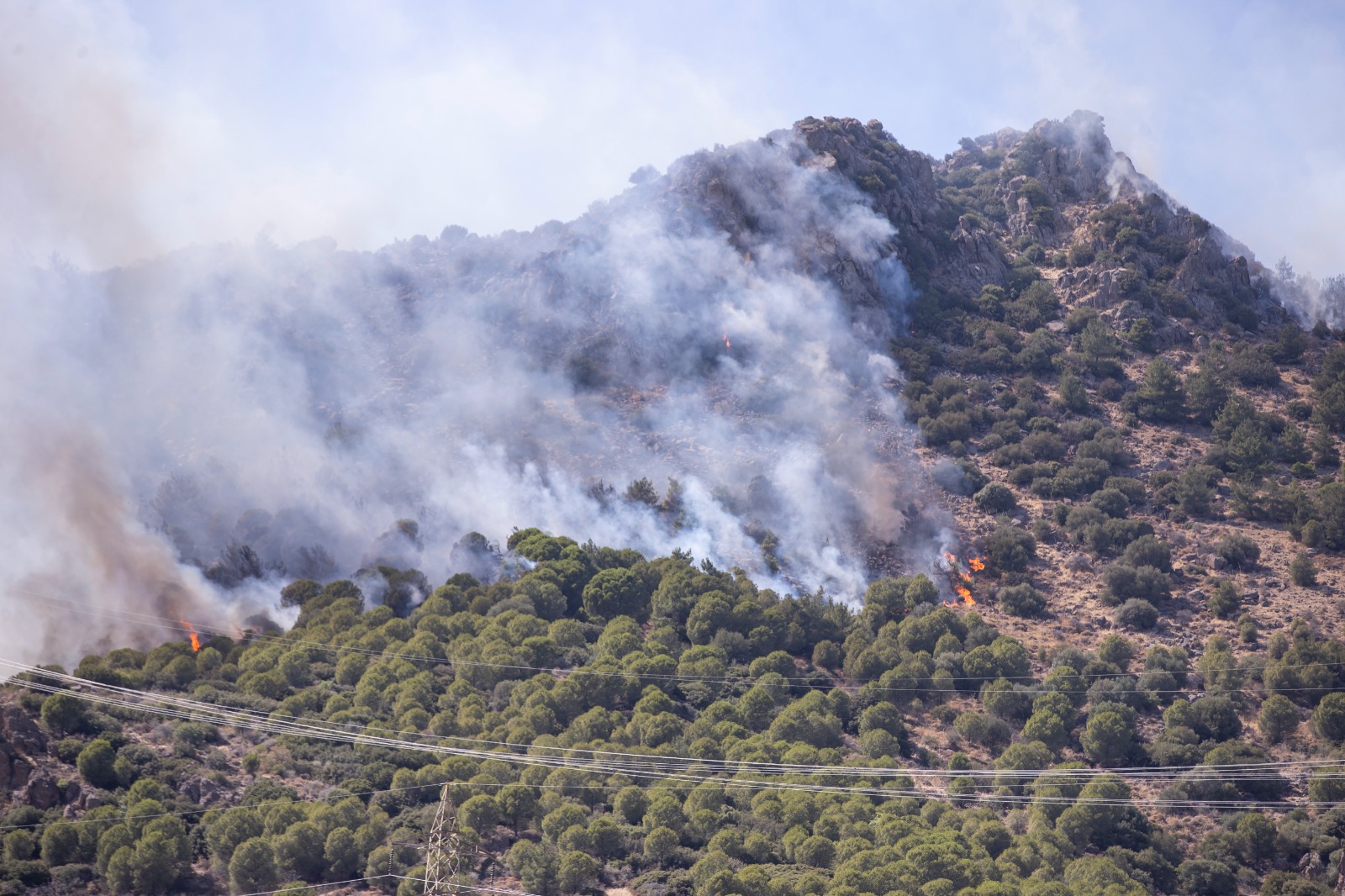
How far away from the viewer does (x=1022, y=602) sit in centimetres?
7394

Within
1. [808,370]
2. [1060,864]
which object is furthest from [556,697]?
[808,370]

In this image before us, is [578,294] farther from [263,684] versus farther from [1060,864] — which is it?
[1060,864]

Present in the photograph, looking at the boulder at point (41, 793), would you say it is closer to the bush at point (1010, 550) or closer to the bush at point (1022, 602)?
the bush at point (1022, 602)

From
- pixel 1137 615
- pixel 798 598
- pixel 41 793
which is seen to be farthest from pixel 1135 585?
pixel 41 793

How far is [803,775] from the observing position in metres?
55.9

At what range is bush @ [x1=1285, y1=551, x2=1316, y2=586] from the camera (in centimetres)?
7250

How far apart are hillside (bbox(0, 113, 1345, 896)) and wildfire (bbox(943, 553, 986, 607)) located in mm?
340

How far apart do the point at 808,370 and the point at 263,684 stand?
49.7 meters

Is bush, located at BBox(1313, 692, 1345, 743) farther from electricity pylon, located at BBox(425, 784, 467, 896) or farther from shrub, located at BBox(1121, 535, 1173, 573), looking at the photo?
electricity pylon, located at BBox(425, 784, 467, 896)

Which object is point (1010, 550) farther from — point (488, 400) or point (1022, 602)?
point (488, 400)

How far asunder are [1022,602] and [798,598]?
1323cm

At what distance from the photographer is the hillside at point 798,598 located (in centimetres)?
5169

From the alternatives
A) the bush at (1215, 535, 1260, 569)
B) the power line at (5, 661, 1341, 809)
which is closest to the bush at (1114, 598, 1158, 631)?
the bush at (1215, 535, 1260, 569)

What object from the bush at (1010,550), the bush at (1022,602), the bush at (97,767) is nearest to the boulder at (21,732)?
the bush at (97,767)
